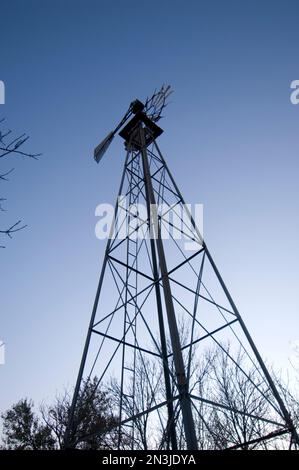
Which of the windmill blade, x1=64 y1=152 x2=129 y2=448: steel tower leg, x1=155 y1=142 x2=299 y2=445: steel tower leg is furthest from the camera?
the windmill blade

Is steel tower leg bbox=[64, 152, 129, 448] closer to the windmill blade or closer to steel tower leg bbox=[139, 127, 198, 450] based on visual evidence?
steel tower leg bbox=[139, 127, 198, 450]

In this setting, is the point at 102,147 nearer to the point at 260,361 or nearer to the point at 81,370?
the point at 81,370

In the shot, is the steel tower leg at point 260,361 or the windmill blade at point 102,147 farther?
the windmill blade at point 102,147

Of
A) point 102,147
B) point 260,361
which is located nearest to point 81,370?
point 260,361

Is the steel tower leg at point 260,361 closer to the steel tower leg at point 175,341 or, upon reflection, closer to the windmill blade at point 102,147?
the steel tower leg at point 175,341

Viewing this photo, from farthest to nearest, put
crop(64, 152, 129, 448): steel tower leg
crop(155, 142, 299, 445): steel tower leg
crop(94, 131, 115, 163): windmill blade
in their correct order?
crop(94, 131, 115, 163): windmill blade
crop(64, 152, 129, 448): steel tower leg
crop(155, 142, 299, 445): steel tower leg

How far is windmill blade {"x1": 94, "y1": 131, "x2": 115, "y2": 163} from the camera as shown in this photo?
10.0m

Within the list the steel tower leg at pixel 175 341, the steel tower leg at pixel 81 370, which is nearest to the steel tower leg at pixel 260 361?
the steel tower leg at pixel 175 341

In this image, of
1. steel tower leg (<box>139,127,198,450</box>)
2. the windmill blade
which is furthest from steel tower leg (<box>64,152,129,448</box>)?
the windmill blade

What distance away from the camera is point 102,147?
10047 mm

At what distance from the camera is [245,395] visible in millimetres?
14828

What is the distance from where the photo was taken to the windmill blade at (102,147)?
10.0 metres
